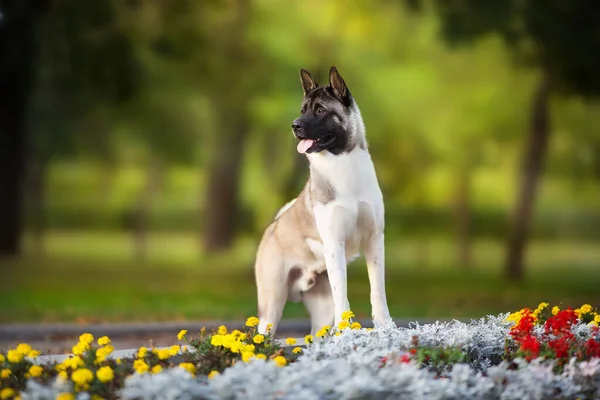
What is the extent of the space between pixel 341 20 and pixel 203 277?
18.3ft

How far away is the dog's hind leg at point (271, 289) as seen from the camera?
648cm

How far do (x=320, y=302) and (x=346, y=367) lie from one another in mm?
2109

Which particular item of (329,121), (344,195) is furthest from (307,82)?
(344,195)

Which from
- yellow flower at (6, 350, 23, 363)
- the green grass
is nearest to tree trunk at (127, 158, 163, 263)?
the green grass

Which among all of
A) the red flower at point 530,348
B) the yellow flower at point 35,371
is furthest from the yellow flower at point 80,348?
the red flower at point 530,348

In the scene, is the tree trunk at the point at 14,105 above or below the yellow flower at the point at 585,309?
above

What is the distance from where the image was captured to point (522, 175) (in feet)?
57.6

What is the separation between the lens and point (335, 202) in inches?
239

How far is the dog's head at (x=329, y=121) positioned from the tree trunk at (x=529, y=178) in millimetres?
11814

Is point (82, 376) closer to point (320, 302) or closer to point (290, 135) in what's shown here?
point (320, 302)

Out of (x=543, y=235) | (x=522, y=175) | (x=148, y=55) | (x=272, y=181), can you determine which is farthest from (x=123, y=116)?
(x=543, y=235)

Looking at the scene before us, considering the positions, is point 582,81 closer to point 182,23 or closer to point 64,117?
point 182,23

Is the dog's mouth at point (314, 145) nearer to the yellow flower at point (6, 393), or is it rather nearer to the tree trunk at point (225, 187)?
the yellow flower at point (6, 393)

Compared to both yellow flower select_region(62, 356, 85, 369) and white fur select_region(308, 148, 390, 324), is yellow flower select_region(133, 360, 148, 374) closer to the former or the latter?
yellow flower select_region(62, 356, 85, 369)
